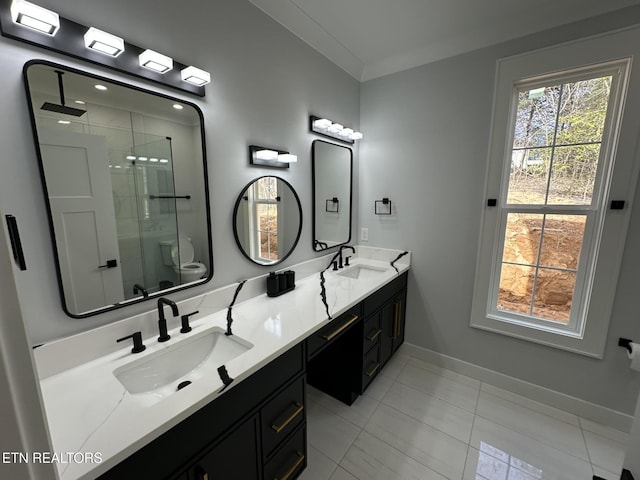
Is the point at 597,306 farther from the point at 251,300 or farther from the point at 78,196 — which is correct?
the point at 78,196

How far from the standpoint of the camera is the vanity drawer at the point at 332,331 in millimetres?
1343

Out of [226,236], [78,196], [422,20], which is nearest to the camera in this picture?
[78,196]

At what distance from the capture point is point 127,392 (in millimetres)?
892

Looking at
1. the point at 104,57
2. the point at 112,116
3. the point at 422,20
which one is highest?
the point at 422,20

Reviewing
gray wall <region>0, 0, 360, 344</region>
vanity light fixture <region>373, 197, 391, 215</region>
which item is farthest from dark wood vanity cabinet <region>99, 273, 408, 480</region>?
vanity light fixture <region>373, 197, 391, 215</region>

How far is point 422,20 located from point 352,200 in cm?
136

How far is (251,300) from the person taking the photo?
163 centimetres

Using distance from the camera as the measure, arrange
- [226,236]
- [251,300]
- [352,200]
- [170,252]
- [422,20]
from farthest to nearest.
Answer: [352,200] < [422,20] < [251,300] < [226,236] < [170,252]

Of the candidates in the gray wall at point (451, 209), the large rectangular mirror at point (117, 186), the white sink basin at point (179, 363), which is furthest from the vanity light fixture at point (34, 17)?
the gray wall at point (451, 209)

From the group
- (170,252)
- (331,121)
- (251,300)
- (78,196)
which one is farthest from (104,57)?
(331,121)

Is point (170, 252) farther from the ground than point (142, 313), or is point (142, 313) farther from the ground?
point (170, 252)

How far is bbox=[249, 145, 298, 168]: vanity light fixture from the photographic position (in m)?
1.59

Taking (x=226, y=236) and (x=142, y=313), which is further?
(x=226, y=236)

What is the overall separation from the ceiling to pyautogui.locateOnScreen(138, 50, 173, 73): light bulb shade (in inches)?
29.5
